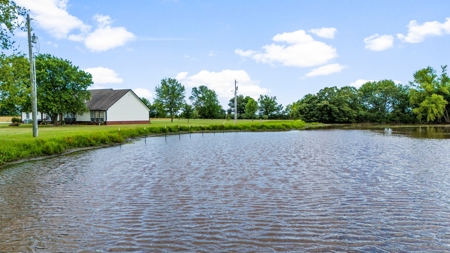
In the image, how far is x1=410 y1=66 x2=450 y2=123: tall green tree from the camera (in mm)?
74875

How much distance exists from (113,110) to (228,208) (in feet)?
174

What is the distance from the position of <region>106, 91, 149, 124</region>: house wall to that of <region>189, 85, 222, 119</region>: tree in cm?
4997

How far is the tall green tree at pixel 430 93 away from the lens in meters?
74.9

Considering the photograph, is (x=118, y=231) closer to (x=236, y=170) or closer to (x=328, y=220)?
(x=328, y=220)

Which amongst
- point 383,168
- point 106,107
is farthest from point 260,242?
point 106,107

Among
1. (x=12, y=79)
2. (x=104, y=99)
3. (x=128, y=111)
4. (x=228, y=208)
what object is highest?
(x=104, y=99)

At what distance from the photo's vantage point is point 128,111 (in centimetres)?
6138

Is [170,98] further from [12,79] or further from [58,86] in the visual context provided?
[12,79]

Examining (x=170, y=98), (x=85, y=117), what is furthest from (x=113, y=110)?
(x=170, y=98)

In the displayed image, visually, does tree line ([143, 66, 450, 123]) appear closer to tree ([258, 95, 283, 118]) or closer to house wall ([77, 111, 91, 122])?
tree ([258, 95, 283, 118])

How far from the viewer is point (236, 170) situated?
1507 cm

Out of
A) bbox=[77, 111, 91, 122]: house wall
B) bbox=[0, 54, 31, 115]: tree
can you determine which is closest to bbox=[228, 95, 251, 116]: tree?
bbox=[77, 111, 91, 122]: house wall

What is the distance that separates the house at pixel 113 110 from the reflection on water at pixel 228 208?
43.0m

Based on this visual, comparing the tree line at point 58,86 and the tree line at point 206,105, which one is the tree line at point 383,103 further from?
the tree line at point 58,86
